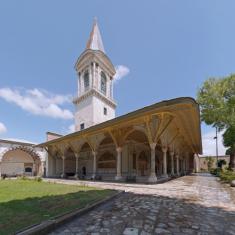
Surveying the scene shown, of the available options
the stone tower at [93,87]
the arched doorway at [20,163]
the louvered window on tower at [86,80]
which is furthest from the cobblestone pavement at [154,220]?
the arched doorway at [20,163]

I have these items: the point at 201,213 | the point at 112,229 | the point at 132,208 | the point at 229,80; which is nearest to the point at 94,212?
the point at 132,208

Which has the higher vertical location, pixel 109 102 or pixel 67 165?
pixel 109 102

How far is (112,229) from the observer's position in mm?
3801

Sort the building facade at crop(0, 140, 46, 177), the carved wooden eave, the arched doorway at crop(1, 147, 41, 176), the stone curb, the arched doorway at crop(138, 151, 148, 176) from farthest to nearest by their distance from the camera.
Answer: the arched doorway at crop(1, 147, 41, 176), the building facade at crop(0, 140, 46, 177), the arched doorway at crop(138, 151, 148, 176), the carved wooden eave, the stone curb

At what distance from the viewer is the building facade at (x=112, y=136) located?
42.0 ft

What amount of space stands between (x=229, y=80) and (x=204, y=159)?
44.2 m

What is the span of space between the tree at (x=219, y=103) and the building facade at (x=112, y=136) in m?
3.65

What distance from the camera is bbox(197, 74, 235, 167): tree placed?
2291 centimetres

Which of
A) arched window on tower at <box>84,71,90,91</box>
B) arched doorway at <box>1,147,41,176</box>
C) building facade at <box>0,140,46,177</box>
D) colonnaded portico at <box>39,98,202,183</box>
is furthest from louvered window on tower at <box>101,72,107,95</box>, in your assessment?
arched doorway at <box>1,147,41,176</box>

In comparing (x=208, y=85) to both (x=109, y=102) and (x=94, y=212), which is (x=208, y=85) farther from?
(x=94, y=212)

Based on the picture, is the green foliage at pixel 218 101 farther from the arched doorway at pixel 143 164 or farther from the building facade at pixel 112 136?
the arched doorway at pixel 143 164

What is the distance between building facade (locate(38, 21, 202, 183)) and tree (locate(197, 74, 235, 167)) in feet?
12.0

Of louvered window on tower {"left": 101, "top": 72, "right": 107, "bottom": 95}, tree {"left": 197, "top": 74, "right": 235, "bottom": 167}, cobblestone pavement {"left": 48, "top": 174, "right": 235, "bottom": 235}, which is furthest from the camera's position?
louvered window on tower {"left": 101, "top": 72, "right": 107, "bottom": 95}

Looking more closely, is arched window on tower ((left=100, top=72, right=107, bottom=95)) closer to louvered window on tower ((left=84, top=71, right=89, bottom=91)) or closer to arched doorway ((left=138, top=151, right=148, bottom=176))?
louvered window on tower ((left=84, top=71, right=89, bottom=91))
